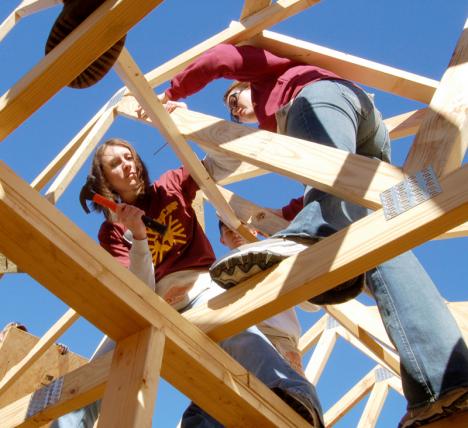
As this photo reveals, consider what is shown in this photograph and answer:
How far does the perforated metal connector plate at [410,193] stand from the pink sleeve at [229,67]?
1129 mm

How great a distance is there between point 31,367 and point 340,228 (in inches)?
104

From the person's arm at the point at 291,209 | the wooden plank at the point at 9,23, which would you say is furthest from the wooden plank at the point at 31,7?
the person's arm at the point at 291,209

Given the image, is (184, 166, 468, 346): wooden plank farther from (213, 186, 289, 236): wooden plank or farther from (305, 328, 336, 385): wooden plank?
(305, 328, 336, 385): wooden plank

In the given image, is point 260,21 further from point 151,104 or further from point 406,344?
point 406,344

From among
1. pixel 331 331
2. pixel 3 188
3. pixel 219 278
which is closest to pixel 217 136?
pixel 219 278

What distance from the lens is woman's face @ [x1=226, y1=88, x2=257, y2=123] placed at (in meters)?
2.94

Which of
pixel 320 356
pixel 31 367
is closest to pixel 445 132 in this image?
pixel 31 367

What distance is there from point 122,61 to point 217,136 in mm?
576

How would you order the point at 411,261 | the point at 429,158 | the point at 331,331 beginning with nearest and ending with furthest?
the point at 429,158, the point at 411,261, the point at 331,331

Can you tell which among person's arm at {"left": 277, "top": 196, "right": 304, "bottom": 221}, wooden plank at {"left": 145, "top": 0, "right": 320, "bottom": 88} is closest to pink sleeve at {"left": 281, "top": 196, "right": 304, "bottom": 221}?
person's arm at {"left": 277, "top": 196, "right": 304, "bottom": 221}

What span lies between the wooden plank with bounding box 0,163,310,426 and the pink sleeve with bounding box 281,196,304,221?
4.38ft

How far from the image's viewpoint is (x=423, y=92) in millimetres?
2434

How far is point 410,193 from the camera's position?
1.55 m

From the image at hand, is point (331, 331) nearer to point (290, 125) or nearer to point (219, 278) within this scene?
point (290, 125)
